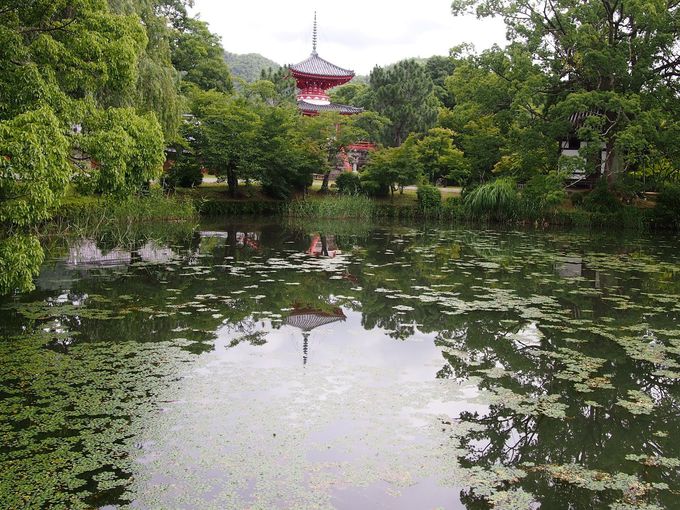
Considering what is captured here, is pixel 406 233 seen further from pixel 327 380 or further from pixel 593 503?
pixel 593 503

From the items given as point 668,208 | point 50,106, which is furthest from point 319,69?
point 50,106

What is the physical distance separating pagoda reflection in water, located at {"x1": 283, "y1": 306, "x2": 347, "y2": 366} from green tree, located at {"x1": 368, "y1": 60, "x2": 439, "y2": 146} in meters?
16.2

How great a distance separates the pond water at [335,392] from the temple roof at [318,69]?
19475 millimetres

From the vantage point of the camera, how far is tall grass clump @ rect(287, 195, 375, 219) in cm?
1961

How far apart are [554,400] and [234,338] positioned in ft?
8.73

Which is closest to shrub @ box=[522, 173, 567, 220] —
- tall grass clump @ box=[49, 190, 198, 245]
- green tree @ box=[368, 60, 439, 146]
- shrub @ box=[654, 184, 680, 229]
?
shrub @ box=[654, 184, 680, 229]

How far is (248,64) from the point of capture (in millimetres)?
53875

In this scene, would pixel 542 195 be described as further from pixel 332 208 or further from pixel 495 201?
pixel 332 208

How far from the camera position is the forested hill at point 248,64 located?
5072 centimetres

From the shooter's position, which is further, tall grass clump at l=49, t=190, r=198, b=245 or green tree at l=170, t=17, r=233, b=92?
green tree at l=170, t=17, r=233, b=92

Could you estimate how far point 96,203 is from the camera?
1308 cm

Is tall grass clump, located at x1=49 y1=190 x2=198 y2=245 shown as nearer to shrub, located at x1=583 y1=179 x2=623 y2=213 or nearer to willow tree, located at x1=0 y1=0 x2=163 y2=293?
willow tree, located at x1=0 y1=0 x2=163 y2=293

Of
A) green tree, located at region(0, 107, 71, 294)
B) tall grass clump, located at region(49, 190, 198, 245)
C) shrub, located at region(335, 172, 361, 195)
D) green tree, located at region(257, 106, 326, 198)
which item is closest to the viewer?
green tree, located at region(0, 107, 71, 294)

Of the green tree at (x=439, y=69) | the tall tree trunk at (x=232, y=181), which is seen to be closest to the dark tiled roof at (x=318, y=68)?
the green tree at (x=439, y=69)
